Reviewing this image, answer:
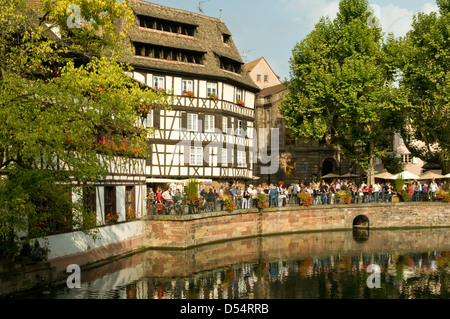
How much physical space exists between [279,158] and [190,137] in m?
15.1

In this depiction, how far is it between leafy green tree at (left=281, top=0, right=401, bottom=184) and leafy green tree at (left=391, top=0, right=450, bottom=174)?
4.49 ft

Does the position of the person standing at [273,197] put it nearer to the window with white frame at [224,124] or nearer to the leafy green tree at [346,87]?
the window with white frame at [224,124]

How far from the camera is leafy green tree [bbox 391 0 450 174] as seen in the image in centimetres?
3591

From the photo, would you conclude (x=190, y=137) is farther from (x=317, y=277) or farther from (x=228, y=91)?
(x=317, y=277)

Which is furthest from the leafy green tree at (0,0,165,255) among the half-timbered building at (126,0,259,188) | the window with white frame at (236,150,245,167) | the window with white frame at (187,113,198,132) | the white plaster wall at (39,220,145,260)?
the window with white frame at (236,150,245,167)

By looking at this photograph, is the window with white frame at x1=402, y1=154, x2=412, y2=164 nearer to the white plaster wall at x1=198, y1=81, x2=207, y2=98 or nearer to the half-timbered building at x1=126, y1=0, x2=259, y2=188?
the half-timbered building at x1=126, y1=0, x2=259, y2=188

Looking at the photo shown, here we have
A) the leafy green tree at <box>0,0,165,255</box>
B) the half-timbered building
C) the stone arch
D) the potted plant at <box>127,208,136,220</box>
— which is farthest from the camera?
the stone arch

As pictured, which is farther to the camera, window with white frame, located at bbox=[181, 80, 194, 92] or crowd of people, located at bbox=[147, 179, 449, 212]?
window with white frame, located at bbox=[181, 80, 194, 92]

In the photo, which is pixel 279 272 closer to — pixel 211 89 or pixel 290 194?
pixel 290 194

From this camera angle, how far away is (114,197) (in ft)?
77.0

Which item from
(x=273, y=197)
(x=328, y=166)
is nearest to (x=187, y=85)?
(x=273, y=197)

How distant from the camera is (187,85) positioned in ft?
120

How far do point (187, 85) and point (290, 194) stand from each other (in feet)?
35.0

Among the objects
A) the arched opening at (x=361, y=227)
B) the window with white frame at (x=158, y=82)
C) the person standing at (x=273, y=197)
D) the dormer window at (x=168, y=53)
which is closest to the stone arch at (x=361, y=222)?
the arched opening at (x=361, y=227)
